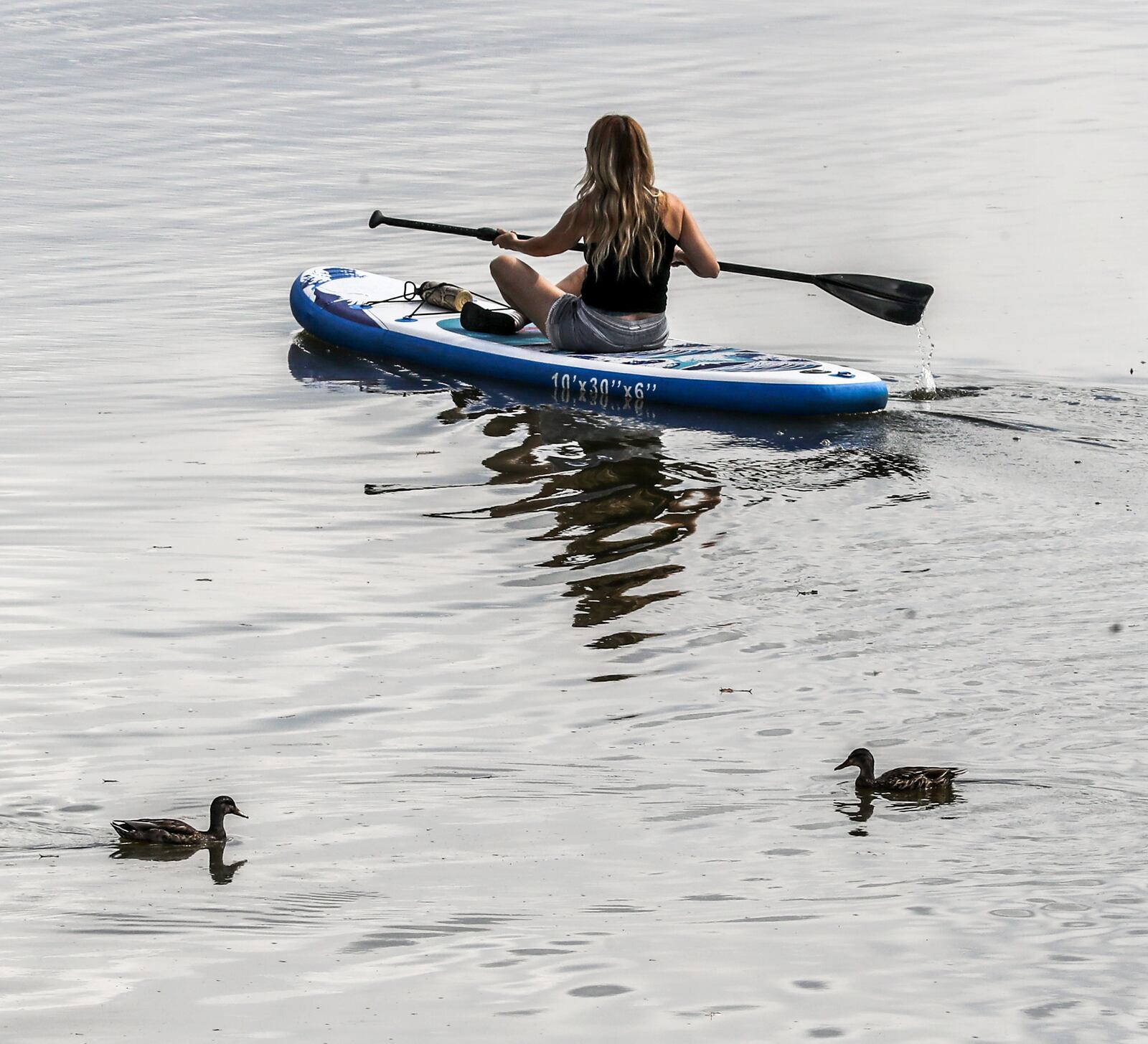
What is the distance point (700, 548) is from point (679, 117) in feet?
40.7

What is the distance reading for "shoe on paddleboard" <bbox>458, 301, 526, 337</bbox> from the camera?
35.5ft

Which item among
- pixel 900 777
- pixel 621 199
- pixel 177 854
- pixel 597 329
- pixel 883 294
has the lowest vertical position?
pixel 177 854

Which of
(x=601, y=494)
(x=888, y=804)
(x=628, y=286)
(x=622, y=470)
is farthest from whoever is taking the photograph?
(x=628, y=286)

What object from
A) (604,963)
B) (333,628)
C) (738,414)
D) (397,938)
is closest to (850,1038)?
(604,963)

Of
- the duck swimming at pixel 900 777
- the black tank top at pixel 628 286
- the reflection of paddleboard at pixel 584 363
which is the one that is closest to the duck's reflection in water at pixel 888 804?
the duck swimming at pixel 900 777

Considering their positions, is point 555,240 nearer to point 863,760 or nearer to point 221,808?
point 863,760

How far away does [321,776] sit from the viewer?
17.9 ft

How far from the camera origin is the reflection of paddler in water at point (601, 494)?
734 cm

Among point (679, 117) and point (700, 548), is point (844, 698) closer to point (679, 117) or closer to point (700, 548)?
point (700, 548)

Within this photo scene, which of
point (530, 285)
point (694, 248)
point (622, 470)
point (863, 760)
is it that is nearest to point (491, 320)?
point (530, 285)

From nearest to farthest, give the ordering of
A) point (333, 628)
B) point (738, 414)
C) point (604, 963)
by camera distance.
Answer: point (604, 963) → point (333, 628) → point (738, 414)

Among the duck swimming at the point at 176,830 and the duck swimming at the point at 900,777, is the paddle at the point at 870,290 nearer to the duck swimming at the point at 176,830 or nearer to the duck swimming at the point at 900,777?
the duck swimming at the point at 900,777

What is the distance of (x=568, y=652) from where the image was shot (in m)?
6.57

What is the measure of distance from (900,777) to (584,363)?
5.31 m
